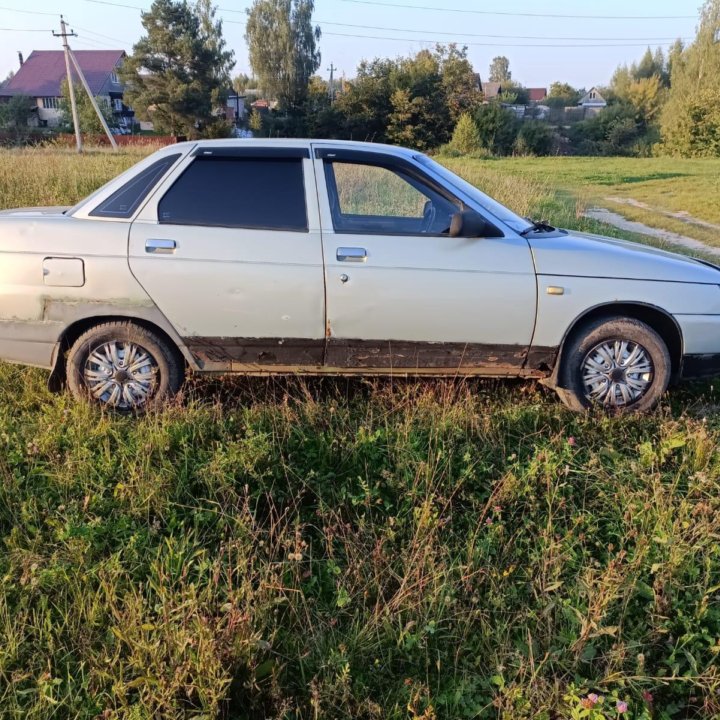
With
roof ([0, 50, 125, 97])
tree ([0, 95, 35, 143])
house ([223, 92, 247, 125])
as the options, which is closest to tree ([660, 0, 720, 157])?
house ([223, 92, 247, 125])

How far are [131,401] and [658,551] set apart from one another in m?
3.13

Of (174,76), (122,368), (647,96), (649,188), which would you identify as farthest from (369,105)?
(122,368)

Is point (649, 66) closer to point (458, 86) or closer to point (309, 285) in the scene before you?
point (458, 86)

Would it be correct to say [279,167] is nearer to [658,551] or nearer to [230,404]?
[230,404]

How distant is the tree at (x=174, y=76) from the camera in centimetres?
4447

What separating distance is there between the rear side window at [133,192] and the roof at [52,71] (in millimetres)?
65842

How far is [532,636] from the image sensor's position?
2293 mm

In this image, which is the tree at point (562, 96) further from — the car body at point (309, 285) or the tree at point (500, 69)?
the car body at point (309, 285)

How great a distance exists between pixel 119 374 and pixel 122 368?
0.15 feet

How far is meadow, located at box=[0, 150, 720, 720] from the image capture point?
A: 6.75ft

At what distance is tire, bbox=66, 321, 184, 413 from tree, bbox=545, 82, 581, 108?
300 feet

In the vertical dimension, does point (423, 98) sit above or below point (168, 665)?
above

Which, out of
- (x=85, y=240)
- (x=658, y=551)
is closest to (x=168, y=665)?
(x=658, y=551)

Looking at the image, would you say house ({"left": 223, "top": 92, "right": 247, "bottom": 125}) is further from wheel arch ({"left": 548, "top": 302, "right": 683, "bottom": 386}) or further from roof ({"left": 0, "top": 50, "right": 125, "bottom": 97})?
wheel arch ({"left": 548, "top": 302, "right": 683, "bottom": 386})
